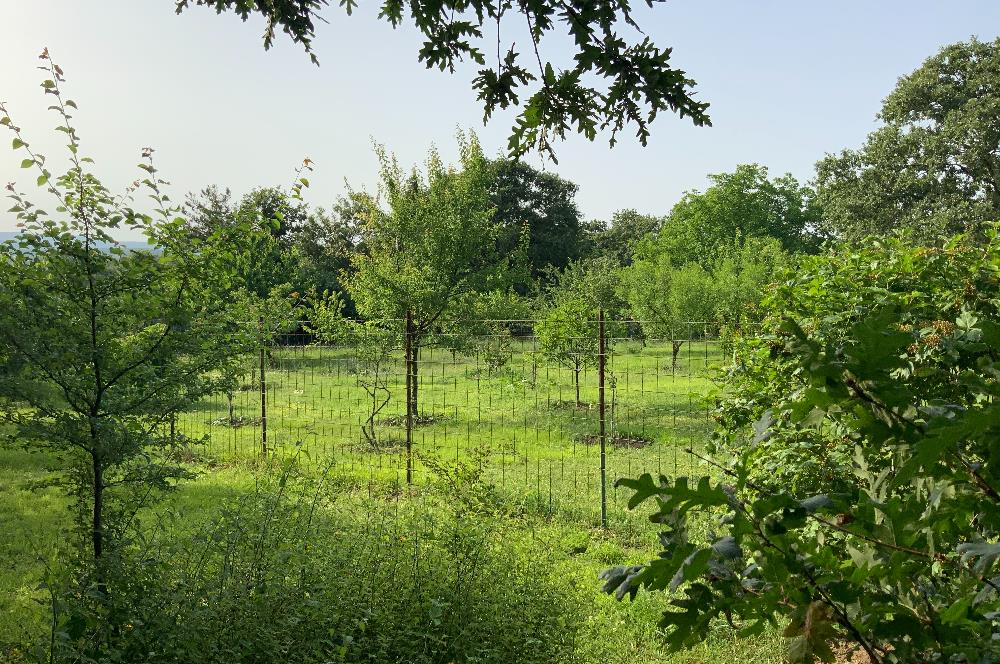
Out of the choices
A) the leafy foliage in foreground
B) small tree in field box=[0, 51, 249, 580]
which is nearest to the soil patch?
small tree in field box=[0, 51, 249, 580]

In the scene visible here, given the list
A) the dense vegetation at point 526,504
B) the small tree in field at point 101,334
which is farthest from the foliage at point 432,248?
the small tree in field at point 101,334

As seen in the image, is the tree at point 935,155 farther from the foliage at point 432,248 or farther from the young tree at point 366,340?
the young tree at point 366,340

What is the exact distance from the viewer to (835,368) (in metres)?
1.08

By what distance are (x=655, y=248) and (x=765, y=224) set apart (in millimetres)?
7127

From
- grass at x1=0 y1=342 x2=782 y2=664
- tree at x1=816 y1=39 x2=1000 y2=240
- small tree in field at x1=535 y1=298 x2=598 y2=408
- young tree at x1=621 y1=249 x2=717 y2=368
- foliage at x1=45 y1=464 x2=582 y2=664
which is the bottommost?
grass at x1=0 y1=342 x2=782 y2=664

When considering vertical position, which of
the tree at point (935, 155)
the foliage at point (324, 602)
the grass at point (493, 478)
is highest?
the tree at point (935, 155)

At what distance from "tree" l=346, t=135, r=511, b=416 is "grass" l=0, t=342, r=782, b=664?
4.25 ft

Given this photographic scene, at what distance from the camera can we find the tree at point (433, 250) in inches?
530

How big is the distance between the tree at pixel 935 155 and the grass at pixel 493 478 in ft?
48.2

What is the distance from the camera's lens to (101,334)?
470cm

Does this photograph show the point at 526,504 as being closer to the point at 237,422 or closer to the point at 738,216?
the point at 237,422

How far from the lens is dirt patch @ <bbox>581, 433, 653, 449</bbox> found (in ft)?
35.5

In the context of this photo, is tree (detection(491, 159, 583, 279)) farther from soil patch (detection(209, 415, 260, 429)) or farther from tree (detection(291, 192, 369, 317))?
soil patch (detection(209, 415, 260, 429))

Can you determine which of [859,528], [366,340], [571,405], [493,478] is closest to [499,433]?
[366,340]
